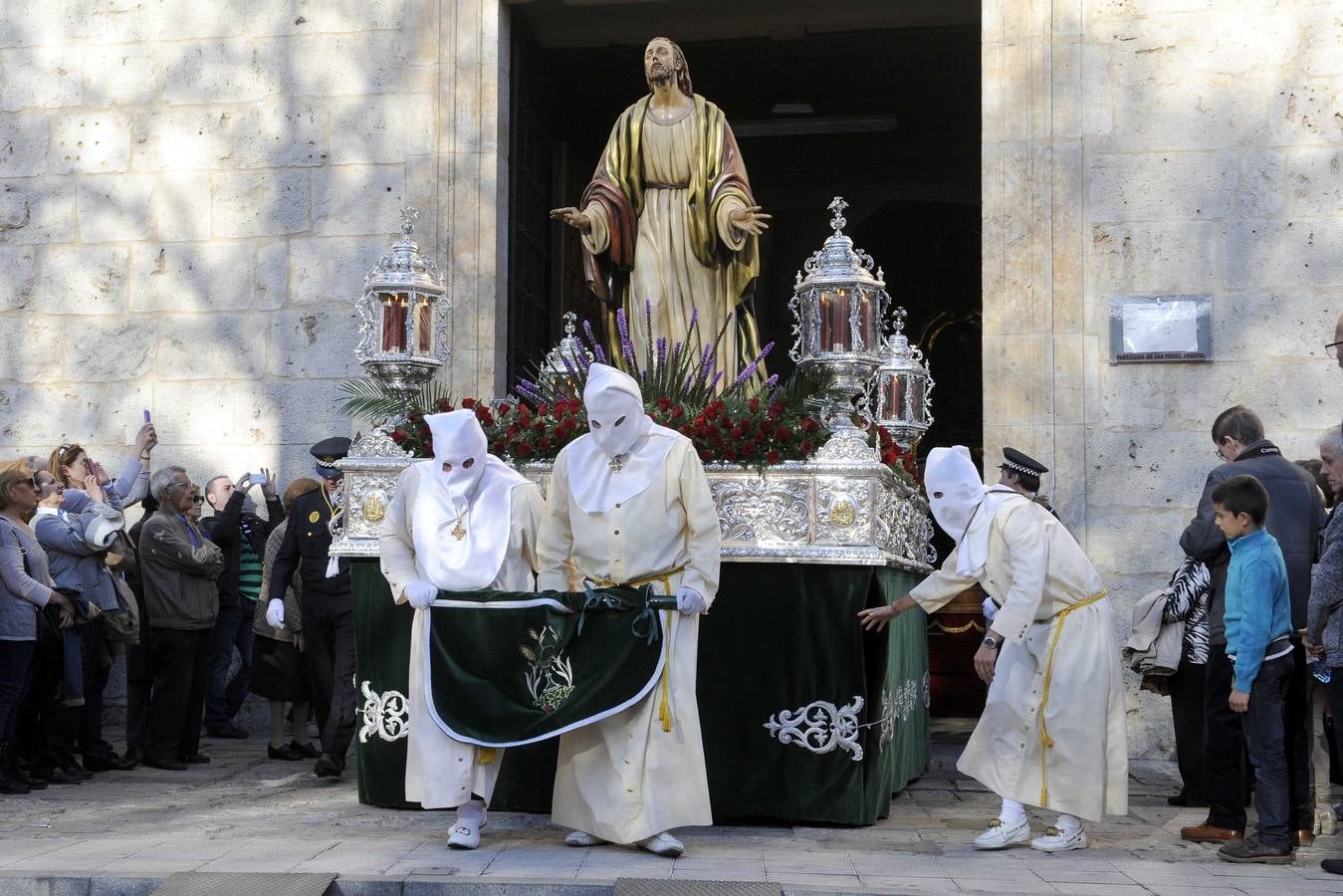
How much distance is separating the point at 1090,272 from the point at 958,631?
8.23 feet

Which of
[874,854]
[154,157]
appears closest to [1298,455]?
[874,854]

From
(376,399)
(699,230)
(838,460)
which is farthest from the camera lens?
(699,230)

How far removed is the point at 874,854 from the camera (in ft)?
19.7

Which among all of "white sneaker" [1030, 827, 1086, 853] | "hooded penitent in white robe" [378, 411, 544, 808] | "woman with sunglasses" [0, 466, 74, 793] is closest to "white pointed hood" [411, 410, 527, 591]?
"hooded penitent in white robe" [378, 411, 544, 808]

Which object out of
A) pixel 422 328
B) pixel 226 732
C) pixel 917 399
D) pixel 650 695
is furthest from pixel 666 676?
pixel 226 732

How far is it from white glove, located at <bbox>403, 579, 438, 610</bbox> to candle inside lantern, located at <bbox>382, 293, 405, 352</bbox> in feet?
6.11

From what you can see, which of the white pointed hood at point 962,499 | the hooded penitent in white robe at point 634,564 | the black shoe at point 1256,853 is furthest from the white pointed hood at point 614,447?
the black shoe at point 1256,853

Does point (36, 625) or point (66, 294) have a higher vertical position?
point (66, 294)

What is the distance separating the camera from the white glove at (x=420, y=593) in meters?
6.11

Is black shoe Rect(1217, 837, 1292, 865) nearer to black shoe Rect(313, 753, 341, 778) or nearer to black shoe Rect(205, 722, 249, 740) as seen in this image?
black shoe Rect(313, 753, 341, 778)

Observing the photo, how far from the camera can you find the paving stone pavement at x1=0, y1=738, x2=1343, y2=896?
535 centimetres

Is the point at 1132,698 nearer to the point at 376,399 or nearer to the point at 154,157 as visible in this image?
the point at 376,399

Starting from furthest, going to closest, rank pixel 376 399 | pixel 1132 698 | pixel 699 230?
1. pixel 1132 698
2. pixel 699 230
3. pixel 376 399

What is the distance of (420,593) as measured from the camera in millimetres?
6105
